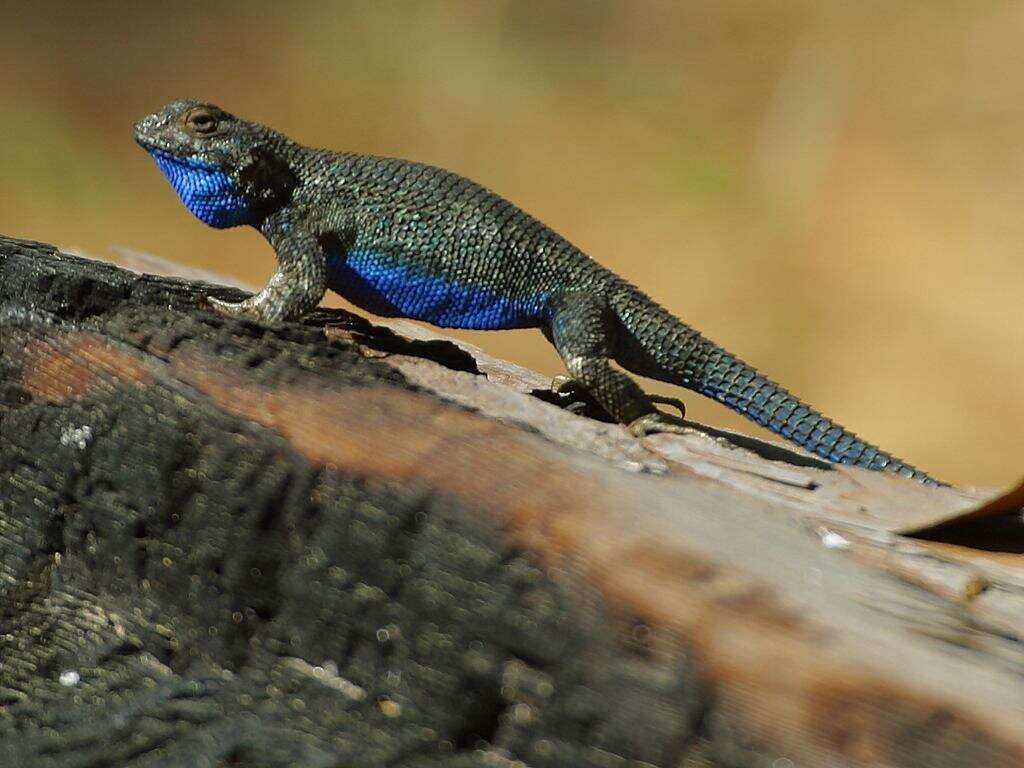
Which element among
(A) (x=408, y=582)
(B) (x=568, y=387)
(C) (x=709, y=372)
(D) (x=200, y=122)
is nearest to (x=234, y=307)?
(D) (x=200, y=122)

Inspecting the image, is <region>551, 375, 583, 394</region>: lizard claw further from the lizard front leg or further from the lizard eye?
the lizard eye

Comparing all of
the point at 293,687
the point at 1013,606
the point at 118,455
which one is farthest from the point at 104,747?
the point at 1013,606

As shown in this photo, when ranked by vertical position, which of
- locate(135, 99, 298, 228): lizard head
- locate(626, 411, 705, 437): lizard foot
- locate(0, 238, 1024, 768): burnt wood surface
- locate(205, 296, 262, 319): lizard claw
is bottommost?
locate(0, 238, 1024, 768): burnt wood surface

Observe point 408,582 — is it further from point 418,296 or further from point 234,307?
point 418,296

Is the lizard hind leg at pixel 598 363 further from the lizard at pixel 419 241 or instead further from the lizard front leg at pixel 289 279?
the lizard front leg at pixel 289 279

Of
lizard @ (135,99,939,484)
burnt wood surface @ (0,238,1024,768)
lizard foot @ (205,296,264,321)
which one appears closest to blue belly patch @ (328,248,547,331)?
lizard @ (135,99,939,484)
